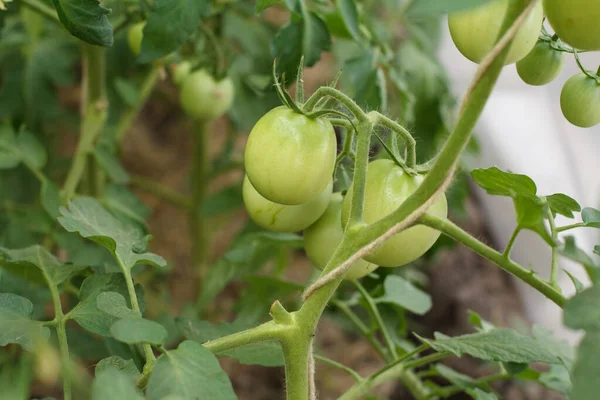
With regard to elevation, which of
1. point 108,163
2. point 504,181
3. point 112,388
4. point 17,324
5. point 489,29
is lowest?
point 108,163

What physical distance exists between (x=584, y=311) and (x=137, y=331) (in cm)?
28

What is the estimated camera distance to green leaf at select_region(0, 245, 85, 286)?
1.96 ft

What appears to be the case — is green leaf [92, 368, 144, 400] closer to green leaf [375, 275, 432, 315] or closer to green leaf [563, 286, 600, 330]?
green leaf [563, 286, 600, 330]

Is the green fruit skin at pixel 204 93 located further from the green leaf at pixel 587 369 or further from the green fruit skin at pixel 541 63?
the green leaf at pixel 587 369

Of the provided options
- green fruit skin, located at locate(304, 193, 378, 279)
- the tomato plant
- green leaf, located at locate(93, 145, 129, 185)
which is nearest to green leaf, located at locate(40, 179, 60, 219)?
the tomato plant

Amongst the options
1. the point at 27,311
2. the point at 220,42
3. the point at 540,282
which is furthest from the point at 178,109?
the point at 540,282

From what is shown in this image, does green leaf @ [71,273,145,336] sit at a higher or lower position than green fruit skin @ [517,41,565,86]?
lower

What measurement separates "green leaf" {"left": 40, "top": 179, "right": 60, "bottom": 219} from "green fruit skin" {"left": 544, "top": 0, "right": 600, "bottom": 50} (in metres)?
0.60

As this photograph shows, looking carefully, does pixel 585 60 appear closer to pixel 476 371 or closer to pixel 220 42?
pixel 476 371

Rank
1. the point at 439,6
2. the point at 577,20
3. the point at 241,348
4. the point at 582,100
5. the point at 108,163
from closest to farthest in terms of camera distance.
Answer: the point at 439,6 → the point at 577,20 → the point at 582,100 → the point at 241,348 → the point at 108,163

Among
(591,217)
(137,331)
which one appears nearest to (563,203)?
(591,217)

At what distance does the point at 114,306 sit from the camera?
0.49 m

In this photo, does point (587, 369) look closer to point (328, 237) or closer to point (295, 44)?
point (328, 237)

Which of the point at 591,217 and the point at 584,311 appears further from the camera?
the point at 591,217
